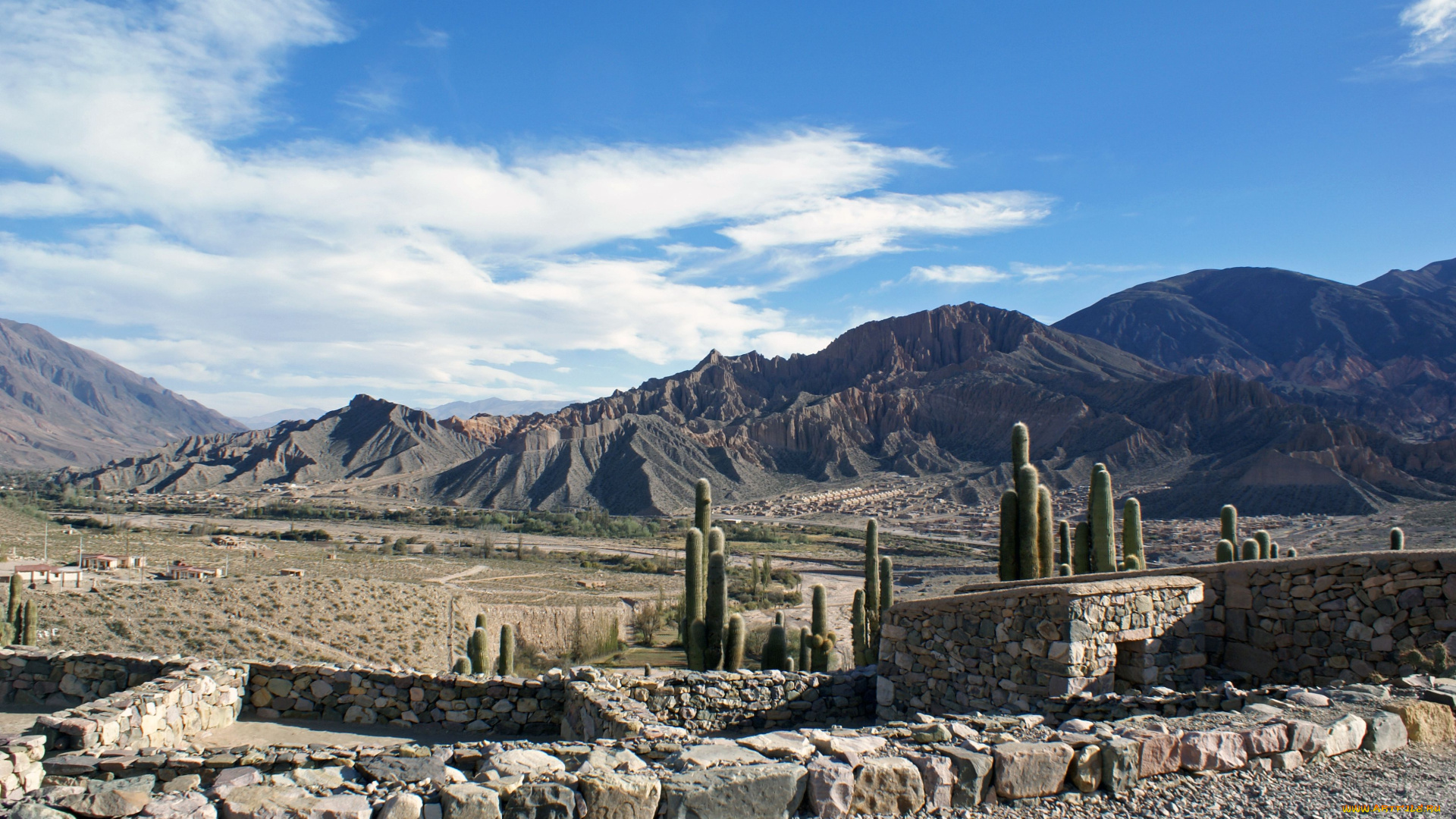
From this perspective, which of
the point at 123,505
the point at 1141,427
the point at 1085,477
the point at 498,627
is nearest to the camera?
the point at 498,627

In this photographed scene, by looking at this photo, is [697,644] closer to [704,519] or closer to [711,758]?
[704,519]

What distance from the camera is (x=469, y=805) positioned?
4.17 meters

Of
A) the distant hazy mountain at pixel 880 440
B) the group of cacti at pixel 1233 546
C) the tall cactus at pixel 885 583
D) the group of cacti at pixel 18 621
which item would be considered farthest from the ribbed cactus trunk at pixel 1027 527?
the distant hazy mountain at pixel 880 440

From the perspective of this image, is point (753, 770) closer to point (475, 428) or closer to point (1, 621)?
point (1, 621)

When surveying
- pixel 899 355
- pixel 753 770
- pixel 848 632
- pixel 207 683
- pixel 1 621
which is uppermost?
pixel 899 355

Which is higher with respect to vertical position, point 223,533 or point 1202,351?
point 1202,351

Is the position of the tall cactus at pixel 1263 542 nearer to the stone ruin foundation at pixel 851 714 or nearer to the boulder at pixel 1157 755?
the stone ruin foundation at pixel 851 714

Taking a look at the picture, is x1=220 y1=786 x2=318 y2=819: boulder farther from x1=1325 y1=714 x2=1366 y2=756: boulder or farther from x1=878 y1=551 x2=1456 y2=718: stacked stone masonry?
x1=878 y1=551 x2=1456 y2=718: stacked stone masonry

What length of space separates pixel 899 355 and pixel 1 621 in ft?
469

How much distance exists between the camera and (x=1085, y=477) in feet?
305

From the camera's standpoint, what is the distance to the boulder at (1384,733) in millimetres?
5586

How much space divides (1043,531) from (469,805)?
45.7 feet

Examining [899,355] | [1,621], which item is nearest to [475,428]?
[899,355]

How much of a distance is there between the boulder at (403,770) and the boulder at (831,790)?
1988mm
